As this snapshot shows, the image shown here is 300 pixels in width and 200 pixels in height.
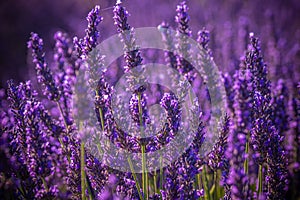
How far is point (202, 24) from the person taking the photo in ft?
21.4

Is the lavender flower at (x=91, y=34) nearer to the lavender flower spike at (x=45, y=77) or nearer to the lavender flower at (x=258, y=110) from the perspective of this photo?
the lavender flower spike at (x=45, y=77)

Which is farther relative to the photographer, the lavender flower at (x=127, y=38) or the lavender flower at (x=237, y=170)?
the lavender flower at (x=127, y=38)

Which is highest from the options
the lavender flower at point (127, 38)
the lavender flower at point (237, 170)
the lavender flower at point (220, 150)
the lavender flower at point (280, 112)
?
the lavender flower at point (127, 38)

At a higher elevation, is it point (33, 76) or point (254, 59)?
point (33, 76)

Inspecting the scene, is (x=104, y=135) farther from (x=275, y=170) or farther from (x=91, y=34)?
(x=275, y=170)

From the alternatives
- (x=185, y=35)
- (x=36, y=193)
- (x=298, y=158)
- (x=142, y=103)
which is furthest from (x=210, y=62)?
(x=36, y=193)

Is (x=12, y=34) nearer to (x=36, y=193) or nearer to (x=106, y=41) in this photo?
(x=106, y=41)

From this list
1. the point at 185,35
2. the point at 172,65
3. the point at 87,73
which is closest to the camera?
the point at 87,73

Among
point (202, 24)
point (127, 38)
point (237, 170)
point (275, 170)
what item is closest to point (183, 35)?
point (127, 38)

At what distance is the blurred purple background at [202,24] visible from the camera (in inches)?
180

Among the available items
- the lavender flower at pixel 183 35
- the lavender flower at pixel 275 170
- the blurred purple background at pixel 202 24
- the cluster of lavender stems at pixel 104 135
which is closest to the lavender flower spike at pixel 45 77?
the cluster of lavender stems at pixel 104 135

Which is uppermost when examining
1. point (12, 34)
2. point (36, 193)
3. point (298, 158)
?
point (12, 34)

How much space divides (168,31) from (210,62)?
0.42 metres

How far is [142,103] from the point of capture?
7.61ft
